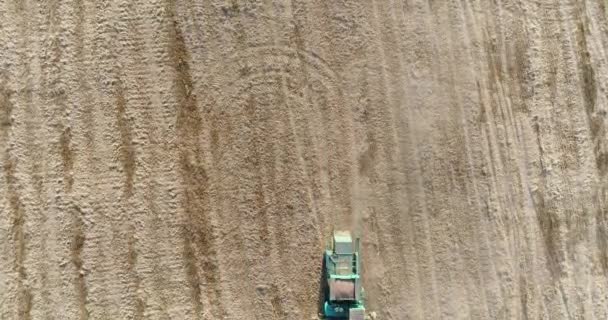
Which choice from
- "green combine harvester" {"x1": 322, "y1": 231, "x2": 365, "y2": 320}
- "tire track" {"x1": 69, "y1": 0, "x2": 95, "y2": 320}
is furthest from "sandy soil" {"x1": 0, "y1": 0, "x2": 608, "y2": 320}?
"green combine harvester" {"x1": 322, "y1": 231, "x2": 365, "y2": 320}

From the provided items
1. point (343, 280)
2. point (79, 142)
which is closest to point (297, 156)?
point (343, 280)

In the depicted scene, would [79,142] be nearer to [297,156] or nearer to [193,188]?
[193,188]

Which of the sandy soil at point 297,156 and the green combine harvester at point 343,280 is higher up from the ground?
the sandy soil at point 297,156

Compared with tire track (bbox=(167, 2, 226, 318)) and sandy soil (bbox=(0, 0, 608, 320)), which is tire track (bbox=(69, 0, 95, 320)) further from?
tire track (bbox=(167, 2, 226, 318))

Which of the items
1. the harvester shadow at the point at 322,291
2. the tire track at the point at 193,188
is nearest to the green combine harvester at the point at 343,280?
the harvester shadow at the point at 322,291

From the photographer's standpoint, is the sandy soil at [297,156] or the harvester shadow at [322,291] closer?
the sandy soil at [297,156]

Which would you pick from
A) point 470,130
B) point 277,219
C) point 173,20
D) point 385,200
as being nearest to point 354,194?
point 385,200

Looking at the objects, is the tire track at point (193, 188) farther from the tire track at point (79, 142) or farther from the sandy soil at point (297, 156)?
Result: the tire track at point (79, 142)
